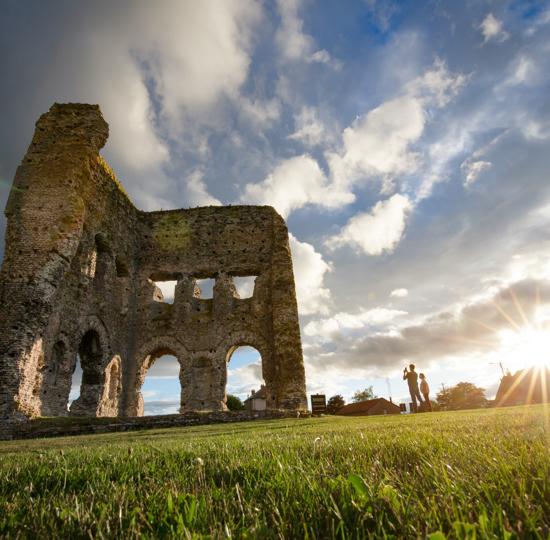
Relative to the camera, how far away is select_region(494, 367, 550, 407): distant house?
114 ft

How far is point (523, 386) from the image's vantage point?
37719mm

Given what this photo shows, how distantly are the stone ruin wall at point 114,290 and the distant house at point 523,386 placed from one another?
28.5m

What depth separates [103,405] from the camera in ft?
48.1

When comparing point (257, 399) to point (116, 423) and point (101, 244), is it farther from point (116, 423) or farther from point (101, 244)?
point (116, 423)

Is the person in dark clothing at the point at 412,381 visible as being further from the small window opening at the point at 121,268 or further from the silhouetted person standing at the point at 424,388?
the small window opening at the point at 121,268

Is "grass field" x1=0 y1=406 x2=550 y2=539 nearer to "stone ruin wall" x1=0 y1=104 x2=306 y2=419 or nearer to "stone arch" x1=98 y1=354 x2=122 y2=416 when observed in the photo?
"stone ruin wall" x1=0 y1=104 x2=306 y2=419

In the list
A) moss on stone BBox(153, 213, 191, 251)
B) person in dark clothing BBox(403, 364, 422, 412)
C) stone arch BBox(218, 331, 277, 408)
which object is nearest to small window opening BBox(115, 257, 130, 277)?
→ moss on stone BBox(153, 213, 191, 251)

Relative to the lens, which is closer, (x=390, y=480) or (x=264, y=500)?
(x=264, y=500)

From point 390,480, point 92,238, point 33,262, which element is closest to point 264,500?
point 390,480

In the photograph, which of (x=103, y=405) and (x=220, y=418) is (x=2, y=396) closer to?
(x=103, y=405)

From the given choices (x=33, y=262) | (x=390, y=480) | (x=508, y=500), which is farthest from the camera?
(x=33, y=262)

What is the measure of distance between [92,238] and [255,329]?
796 centimetres

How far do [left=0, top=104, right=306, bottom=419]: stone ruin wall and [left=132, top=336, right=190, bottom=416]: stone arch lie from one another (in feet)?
0.15

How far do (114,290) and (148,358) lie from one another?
373 cm
